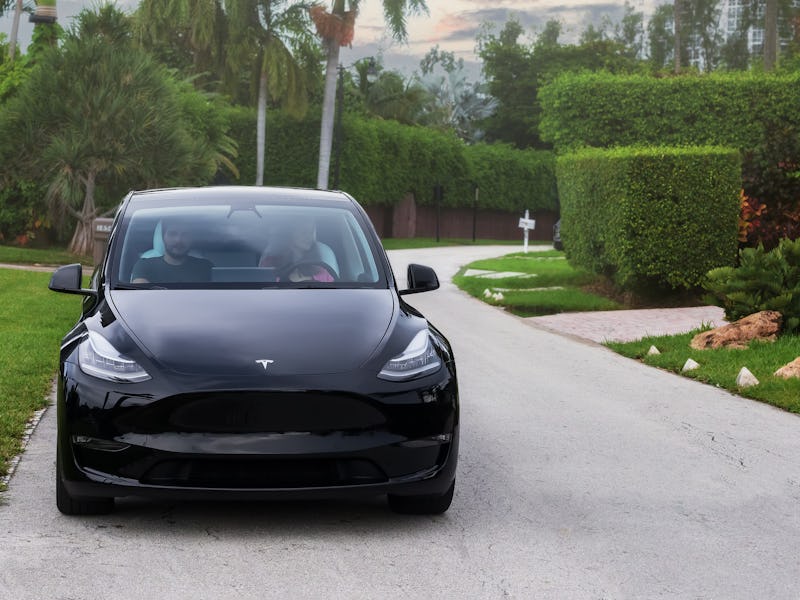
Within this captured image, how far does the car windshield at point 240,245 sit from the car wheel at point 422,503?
126 centimetres

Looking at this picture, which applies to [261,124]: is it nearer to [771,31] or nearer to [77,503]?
[771,31]

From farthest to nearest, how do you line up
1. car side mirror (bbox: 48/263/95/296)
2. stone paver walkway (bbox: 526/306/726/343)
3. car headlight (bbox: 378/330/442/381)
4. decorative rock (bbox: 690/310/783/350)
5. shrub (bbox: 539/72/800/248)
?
shrub (bbox: 539/72/800/248)
stone paver walkway (bbox: 526/306/726/343)
decorative rock (bbox: 690/310/783/350)
car side mirror (bbox: 48/263/95/296)
car headlight (bbox: 378/330/442/381)

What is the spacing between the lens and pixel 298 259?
270 inches

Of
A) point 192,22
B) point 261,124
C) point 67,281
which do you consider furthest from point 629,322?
point 192,22

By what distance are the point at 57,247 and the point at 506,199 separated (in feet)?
122

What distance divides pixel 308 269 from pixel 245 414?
62.9 inches

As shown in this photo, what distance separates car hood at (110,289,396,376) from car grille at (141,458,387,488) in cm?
38

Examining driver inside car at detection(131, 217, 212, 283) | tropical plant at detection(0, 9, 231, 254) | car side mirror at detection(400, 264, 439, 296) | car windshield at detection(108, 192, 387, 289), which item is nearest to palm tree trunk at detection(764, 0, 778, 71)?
tropical plant at detection(0, 9, 231, 254)

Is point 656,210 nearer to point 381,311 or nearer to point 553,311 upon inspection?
point 553,311

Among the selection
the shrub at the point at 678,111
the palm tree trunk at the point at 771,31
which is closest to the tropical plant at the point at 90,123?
the shrub at the point at 678,111

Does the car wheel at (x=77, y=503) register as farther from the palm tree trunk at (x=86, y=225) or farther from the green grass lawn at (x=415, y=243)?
the green grass lawn at (x=415, y=243)

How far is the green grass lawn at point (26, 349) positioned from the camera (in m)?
8.07

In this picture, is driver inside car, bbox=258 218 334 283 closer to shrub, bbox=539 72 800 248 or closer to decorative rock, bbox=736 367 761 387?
decorative rock, bbox=736 367 761 387

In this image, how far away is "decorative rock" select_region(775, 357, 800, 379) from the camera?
10.7 m
